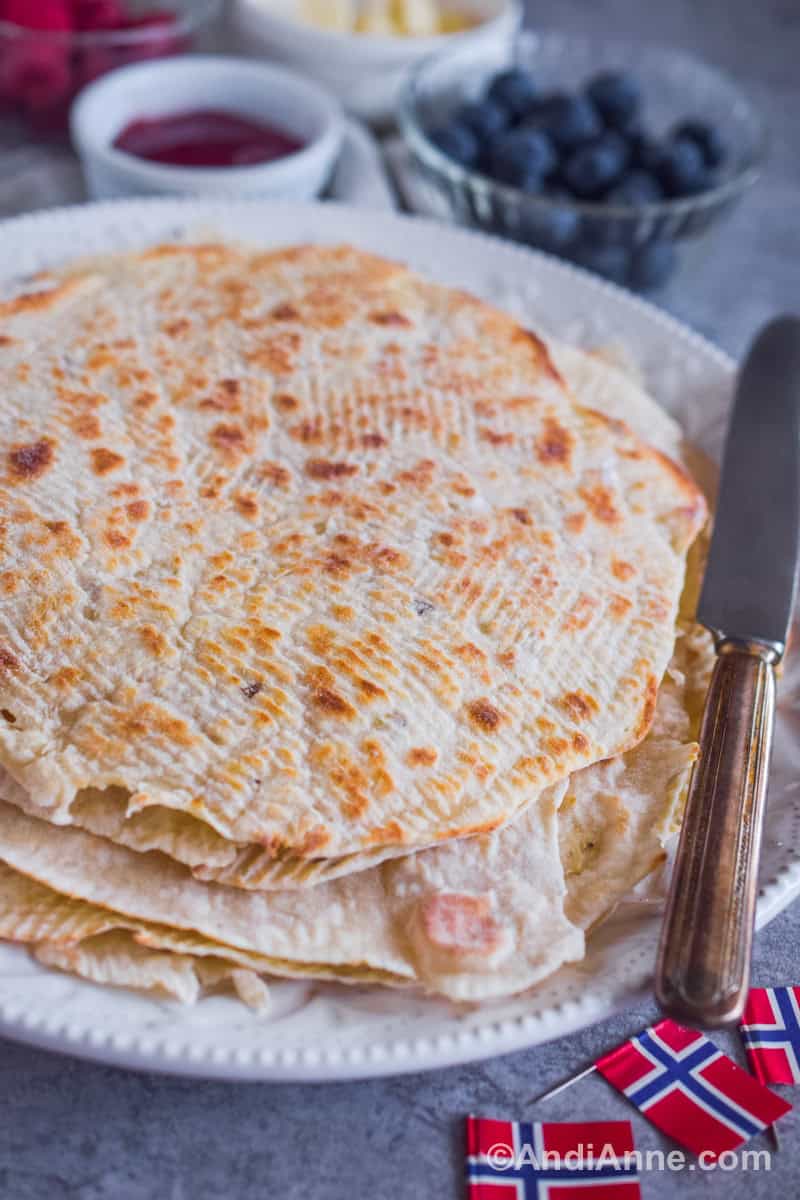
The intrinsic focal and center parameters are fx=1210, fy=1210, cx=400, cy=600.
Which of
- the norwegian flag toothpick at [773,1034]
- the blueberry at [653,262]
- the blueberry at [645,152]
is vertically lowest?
the norwegian flag toothpick at [773,1034]

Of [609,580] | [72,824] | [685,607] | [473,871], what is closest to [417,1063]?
[473,871]

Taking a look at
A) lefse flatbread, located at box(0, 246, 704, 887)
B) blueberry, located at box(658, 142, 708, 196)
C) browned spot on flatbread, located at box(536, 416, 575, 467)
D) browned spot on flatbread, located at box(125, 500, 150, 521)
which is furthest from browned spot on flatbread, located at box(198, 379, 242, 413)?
blueberry, located at box(658, 142, 708, 196)

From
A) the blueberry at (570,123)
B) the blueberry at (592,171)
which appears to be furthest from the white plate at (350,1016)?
the blueberry at (570,123)

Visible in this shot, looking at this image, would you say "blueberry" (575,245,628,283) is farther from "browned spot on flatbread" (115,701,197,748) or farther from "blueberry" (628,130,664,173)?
"browned spot on flatbread" (115,701,197,748)

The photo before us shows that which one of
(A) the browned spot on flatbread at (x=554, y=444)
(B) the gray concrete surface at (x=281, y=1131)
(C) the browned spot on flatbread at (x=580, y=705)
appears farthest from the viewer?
(A) the browned spot on flatbread at (x=554, y=444)

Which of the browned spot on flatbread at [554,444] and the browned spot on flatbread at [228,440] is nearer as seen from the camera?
the browned spot on flatbread at [228,440]

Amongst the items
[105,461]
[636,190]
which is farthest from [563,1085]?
[636,190]

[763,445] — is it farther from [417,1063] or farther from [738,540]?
[417,1063]

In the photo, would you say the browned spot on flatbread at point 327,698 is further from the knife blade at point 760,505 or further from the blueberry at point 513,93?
the blueberry at point 513,93

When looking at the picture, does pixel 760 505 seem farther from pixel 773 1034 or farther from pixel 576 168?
pixel 576 168
